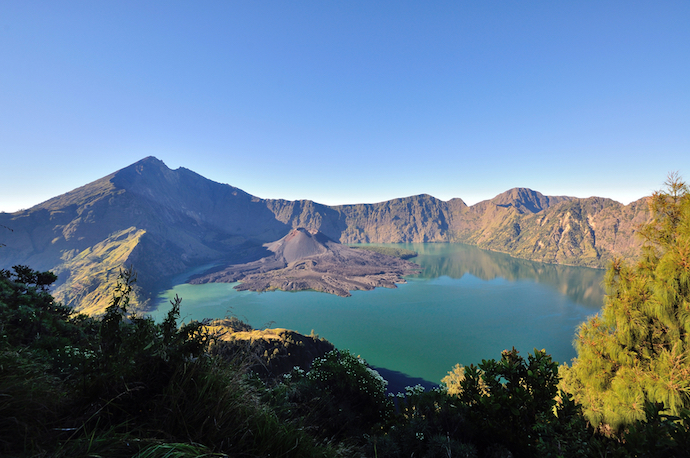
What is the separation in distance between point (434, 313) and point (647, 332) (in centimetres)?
5729

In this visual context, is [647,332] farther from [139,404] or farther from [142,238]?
[142,238]

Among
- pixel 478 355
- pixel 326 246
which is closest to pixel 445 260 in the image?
pixel 326 246

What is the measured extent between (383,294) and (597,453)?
78.0 m

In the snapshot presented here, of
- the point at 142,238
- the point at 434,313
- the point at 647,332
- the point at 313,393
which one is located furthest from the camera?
the point at 142,238

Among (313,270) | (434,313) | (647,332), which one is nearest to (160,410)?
(647,332)

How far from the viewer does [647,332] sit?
22.6 ft

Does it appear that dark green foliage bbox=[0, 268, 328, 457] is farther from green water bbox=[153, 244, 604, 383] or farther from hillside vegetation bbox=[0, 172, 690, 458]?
green water bbox=[153, 244, 604, 383]

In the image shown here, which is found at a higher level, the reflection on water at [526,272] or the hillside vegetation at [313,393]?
the hillside vegetation at [313,393]

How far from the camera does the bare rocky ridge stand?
89069 millimetres

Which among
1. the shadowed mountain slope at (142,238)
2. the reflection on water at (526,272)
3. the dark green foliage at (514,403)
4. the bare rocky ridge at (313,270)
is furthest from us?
the shadowed mountain slope at (142,238)

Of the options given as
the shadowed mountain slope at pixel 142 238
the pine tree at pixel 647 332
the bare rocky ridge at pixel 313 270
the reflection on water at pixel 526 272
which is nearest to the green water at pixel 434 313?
the reflection on water at pixel 526 272

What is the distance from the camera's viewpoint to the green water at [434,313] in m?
42.8

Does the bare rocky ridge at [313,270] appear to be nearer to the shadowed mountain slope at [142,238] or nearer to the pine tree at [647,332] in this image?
the shadowed mountain slope at [142,238]

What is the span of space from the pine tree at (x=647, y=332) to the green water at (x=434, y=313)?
31.8m
